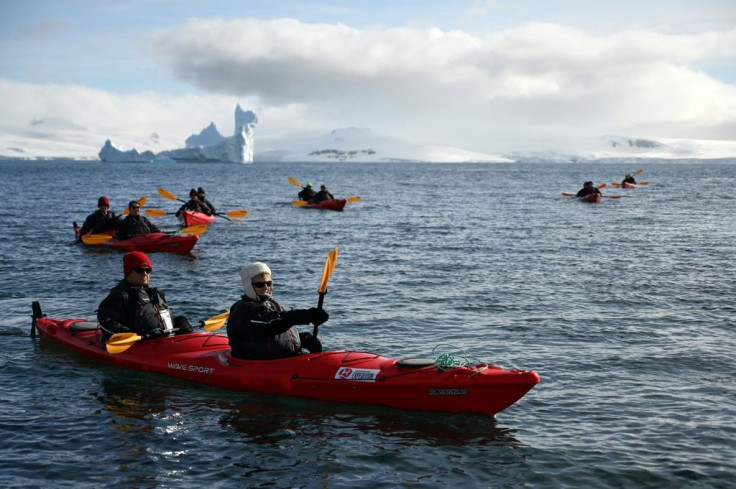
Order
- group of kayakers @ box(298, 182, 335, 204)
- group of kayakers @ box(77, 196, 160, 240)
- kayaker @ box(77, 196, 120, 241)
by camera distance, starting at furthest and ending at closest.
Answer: group of kayakers @ box(298, 182, 335, 204) → kayaker @ box(77, 196, 120, 241) → group of kayakers @ box(77, 196, 160, 240)

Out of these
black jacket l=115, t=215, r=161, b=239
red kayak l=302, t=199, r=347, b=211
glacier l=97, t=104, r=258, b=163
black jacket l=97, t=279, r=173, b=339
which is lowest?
black jacket l=97, t=279, r=173, b=339

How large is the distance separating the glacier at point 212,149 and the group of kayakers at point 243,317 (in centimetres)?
14412

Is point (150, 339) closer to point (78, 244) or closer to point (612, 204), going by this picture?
point (78, 244)

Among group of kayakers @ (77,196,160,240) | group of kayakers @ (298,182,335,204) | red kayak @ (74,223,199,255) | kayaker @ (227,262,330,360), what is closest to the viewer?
kayaker @ (227,262,330,360)

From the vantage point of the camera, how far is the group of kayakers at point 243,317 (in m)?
9.43

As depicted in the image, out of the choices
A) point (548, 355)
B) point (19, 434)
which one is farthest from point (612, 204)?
point (19, 434)

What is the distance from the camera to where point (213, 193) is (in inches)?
2244

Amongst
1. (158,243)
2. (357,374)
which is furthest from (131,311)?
(158,243)

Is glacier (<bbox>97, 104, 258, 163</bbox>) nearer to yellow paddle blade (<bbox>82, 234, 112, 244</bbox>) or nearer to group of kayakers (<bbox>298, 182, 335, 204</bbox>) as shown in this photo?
group of kayakers (<bbox>298, 182, 335, 204</bbox>)

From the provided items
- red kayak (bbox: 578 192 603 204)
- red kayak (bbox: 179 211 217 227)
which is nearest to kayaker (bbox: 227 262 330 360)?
red kayak (bbox: 179 211 217 227)

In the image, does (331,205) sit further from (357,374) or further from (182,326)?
(357,374)

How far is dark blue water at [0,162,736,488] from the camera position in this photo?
7.94 meters

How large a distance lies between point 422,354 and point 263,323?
10.9 feet

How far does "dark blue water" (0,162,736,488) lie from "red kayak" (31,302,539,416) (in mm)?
176
